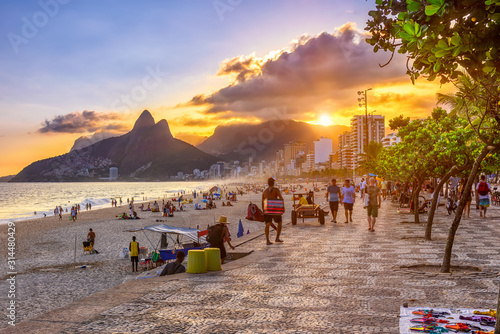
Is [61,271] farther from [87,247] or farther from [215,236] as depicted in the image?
[215,236]

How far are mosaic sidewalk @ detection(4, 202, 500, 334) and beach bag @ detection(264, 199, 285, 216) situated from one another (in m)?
1.62

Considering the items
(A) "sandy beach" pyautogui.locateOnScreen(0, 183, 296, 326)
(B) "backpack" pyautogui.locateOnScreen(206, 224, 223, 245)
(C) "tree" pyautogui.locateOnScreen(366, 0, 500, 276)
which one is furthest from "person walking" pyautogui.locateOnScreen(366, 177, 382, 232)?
(C) "tree" pyautogui.locateOnScreen(366, 0, 500, 276)

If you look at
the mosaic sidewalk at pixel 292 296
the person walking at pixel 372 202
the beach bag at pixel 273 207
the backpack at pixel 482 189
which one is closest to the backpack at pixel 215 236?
the mosaic sidewalk at pixel 292 296

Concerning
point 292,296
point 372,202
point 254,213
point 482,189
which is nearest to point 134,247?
point 254,213

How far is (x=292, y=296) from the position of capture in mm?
6027

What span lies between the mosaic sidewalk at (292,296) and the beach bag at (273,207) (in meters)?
1.62

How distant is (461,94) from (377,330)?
2861 mm

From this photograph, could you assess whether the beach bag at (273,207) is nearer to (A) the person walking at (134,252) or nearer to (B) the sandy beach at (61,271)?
(B) the sandy beach at (61,271)

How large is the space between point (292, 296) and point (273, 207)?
5695 millimetres

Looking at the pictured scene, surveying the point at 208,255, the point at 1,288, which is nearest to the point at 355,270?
the point at 208,255

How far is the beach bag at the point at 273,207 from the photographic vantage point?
1159 centimetres

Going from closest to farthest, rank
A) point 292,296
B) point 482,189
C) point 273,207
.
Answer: point 292,296 → point 273,207 → point 482,189

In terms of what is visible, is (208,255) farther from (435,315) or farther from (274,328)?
(435,315)

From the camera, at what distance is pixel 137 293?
655 centimetres
